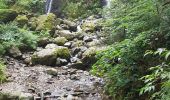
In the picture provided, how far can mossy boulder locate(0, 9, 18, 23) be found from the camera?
43.2 feet

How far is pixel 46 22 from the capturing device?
13.6 metres

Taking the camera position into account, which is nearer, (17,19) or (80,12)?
(17,19)

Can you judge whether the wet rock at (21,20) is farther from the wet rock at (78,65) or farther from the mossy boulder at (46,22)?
the wet rock at (78,65)

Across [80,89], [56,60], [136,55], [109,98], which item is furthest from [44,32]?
[136,55]

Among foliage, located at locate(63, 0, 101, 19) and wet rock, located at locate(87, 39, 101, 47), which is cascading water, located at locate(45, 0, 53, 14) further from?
wet rock, located at locate(87, 39, 101, 47)

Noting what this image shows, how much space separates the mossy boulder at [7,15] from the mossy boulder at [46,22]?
43.9 inches

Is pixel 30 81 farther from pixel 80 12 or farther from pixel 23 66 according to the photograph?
pixel 80 12

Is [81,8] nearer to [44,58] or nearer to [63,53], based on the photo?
[63,53]

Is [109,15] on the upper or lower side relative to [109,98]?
upper

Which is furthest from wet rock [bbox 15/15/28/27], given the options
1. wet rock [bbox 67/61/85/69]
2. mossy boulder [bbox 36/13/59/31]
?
wet rock [bbox 67/61/85/69]

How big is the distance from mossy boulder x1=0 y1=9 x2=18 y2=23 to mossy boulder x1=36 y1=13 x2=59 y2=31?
1.12m

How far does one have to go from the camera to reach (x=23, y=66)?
381 inches

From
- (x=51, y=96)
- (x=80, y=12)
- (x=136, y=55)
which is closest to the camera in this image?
(x=136, y=55)

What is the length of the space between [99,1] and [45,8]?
119 inches
